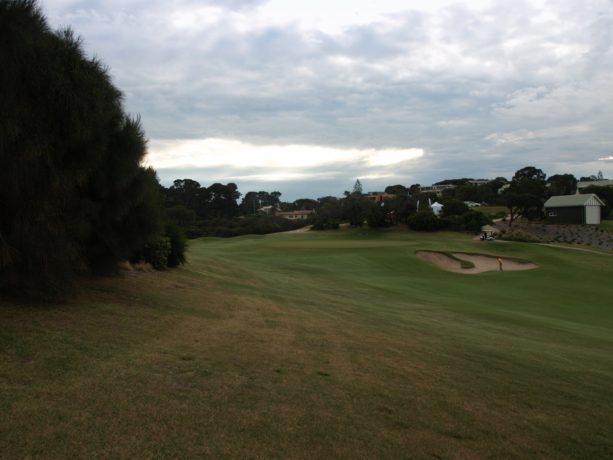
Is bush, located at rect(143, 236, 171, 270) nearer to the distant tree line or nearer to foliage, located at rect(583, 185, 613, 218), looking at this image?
the distant tree line

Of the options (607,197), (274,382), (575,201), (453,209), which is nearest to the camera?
(274,382)

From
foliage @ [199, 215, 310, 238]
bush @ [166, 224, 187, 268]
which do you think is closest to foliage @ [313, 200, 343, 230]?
foliage @ [199, 215, 310, 238]

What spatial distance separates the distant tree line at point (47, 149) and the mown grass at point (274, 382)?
0.85 metres

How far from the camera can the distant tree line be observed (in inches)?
315

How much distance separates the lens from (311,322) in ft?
40.2

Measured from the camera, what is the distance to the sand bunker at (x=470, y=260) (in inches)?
1518

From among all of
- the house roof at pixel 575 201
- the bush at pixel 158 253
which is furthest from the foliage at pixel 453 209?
the bush at pixel 158 253

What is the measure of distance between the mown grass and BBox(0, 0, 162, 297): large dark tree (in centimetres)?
85

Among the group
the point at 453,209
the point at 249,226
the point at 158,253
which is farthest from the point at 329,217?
the point at 158,253

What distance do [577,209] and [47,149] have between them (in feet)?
310

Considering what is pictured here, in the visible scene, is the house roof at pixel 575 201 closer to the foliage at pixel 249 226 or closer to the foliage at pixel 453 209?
the foliage at pixel 453 209

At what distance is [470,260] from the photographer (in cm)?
4178

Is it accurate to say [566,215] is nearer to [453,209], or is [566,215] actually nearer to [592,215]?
[592,215]

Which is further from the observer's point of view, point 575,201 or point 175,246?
point 575,201
